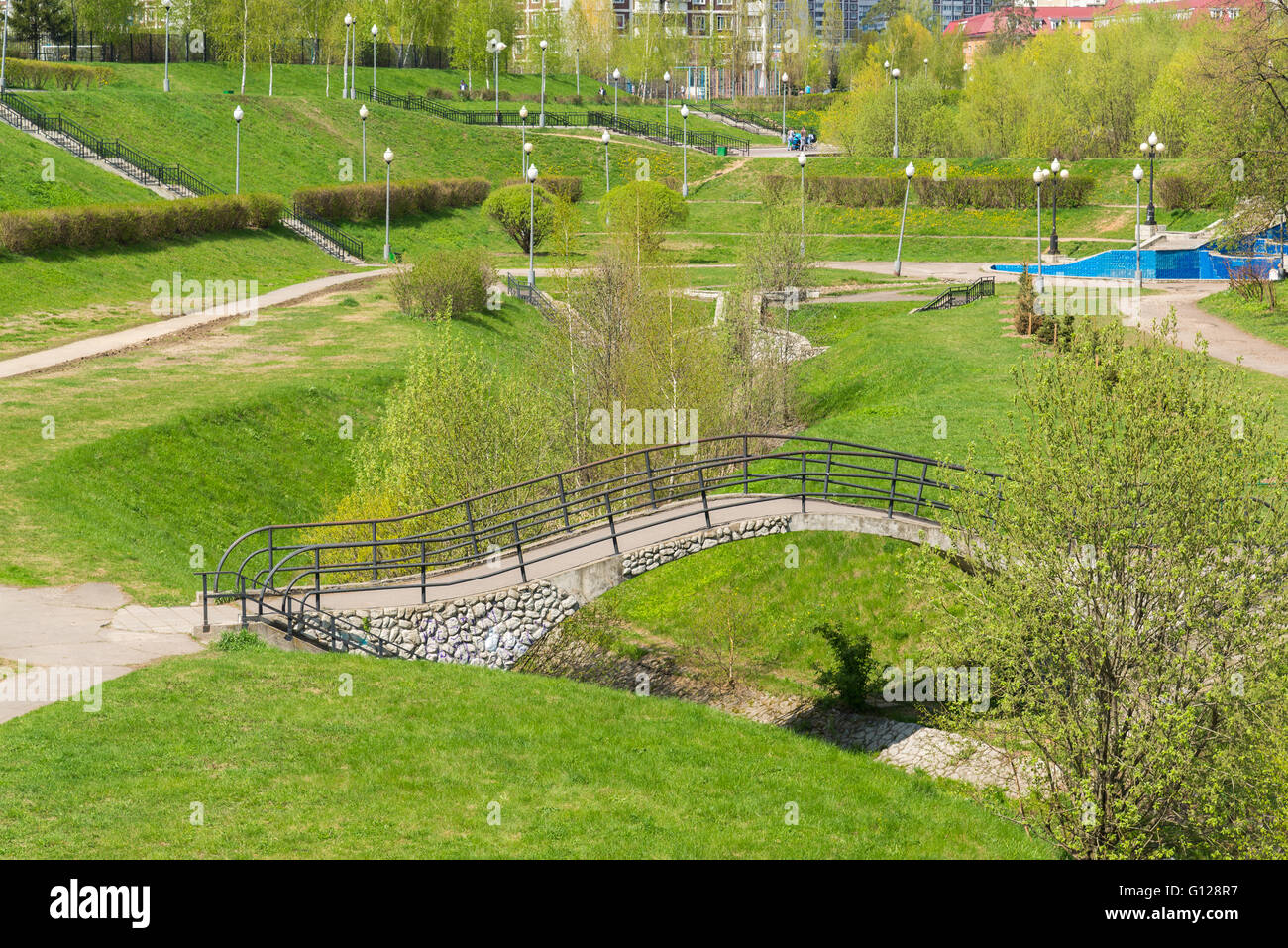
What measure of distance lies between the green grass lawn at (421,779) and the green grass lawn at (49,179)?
3583cm

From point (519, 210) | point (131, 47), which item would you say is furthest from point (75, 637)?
point (131, 47)

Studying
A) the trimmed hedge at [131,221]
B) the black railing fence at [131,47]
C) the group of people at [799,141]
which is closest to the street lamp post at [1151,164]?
the group of people at [799,141]

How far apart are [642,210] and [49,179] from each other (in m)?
22.6

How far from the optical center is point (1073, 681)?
51.6ft

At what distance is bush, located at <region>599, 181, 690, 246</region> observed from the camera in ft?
139

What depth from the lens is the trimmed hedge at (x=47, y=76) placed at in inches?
Answer: 2539

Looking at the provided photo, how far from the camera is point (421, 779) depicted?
1487 cm

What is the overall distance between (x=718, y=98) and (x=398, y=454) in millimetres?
118072

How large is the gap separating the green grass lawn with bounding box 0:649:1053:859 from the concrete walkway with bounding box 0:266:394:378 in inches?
785

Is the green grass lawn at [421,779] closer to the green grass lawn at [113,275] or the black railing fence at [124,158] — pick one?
the green grass lawn at [113,275]

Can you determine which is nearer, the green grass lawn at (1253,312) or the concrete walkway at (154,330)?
the concrete walkway at (154,330)

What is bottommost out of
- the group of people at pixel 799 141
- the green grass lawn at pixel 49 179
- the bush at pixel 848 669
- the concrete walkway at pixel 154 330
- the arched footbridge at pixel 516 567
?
the bush at pixel 848 669
